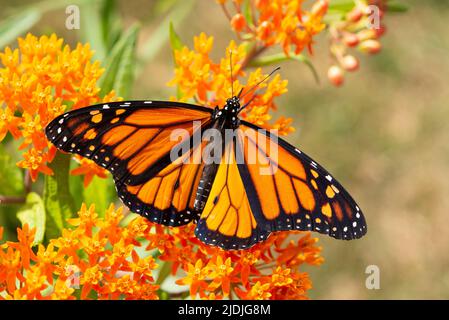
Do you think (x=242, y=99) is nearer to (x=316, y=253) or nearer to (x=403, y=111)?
(x=316, y=253)

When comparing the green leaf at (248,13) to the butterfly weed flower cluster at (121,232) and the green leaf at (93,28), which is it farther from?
the green leaf at (93,28)

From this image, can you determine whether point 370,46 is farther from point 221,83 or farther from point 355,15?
point 221,83

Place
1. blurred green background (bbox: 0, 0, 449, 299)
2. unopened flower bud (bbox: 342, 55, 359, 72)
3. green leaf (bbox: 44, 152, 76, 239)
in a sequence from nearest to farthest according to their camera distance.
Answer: green leaf (bbox: 44, 152, 76, 239) → unopened flower bud (bbox: 342, 55, 359, 72) → blurred green background (bbox: 0, 0, 449, 299)

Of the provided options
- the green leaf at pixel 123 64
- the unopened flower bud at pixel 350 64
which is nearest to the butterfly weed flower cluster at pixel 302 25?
the unopened flower bud at pixel 350 64

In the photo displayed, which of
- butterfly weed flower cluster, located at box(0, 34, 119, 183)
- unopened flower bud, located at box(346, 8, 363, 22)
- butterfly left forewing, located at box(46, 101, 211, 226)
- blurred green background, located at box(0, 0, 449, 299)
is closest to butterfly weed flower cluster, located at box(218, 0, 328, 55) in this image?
unopened flower bud, located at box(346, 8, 363, 22)

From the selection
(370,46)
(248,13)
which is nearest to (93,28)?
(248,13)

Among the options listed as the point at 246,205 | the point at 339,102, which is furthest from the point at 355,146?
the point at 246,205

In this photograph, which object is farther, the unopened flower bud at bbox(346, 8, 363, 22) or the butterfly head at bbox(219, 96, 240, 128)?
the unopened flower bud at bbox(346, 8, 363, 22)

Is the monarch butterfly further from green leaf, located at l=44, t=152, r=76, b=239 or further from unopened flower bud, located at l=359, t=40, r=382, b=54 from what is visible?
unopened flower bud, located at l=359, t=40, r=382, b=54
